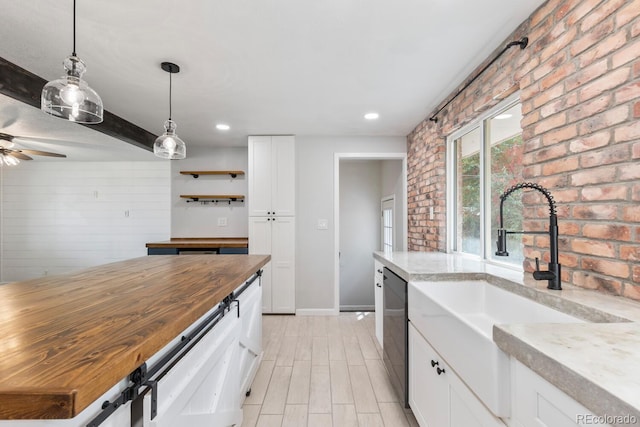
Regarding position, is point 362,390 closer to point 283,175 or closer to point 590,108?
point 590,108

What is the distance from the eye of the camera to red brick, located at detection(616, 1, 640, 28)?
1.10 metres

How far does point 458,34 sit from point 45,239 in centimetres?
650

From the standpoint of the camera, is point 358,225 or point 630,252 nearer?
point 630,252

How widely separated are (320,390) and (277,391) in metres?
0.32

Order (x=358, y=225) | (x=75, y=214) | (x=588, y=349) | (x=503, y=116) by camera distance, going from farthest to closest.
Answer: (x=358, y=225), (x=75, y=214), (x=503, y=116), (x=588, y=349)

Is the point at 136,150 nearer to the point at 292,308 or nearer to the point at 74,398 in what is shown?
the point at 292,308

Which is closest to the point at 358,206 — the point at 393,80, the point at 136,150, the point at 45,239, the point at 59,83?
the point at 393,80

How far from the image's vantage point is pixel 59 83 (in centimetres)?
142

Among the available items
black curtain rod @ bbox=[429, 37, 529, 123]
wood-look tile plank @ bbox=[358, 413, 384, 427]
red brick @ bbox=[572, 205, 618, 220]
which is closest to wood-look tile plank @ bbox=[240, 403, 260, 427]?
wood-look tile plank @ bbox=[358, 413, 384, 427]

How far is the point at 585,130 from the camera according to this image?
4.24ft

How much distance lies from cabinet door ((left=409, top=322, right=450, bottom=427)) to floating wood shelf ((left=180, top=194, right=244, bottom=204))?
3.40 m

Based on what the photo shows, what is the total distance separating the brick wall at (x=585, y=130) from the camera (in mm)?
1118

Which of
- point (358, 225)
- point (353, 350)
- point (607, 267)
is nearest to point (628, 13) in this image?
point (607, 267)

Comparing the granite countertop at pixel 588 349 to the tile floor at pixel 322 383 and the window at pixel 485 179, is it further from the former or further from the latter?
the tile floor at pixel 322 383
